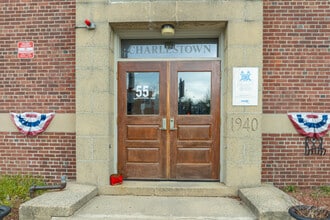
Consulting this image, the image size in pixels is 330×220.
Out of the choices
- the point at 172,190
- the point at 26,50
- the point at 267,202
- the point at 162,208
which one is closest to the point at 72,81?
the point at 26,50

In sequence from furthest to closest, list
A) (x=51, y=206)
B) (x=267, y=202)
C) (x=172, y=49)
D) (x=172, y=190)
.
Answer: (x=172, y=49) → (x=172, y=190) → (x=267, y=202) → (x=51, y=206)

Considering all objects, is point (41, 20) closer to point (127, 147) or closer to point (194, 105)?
point (127, 147)

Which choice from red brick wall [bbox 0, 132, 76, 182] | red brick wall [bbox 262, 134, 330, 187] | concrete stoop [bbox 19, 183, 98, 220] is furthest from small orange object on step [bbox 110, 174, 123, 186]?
red brick wall [bbox 262, 134, 330, 187]

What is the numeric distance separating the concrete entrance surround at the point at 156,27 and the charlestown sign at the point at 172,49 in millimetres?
387

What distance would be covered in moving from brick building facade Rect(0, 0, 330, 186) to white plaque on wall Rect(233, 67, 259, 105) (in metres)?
0.38

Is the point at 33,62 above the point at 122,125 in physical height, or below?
above

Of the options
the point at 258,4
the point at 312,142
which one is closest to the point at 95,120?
the point at 258,4

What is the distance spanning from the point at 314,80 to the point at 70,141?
16.4 ft

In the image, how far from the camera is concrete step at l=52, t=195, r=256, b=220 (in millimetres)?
3996

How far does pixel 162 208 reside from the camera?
14.3ft

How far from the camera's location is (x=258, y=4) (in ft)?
16.4

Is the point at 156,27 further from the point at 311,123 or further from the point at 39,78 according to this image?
the point at 311,123

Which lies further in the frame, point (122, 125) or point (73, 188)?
point (122, 125)

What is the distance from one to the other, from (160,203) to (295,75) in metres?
3.52
